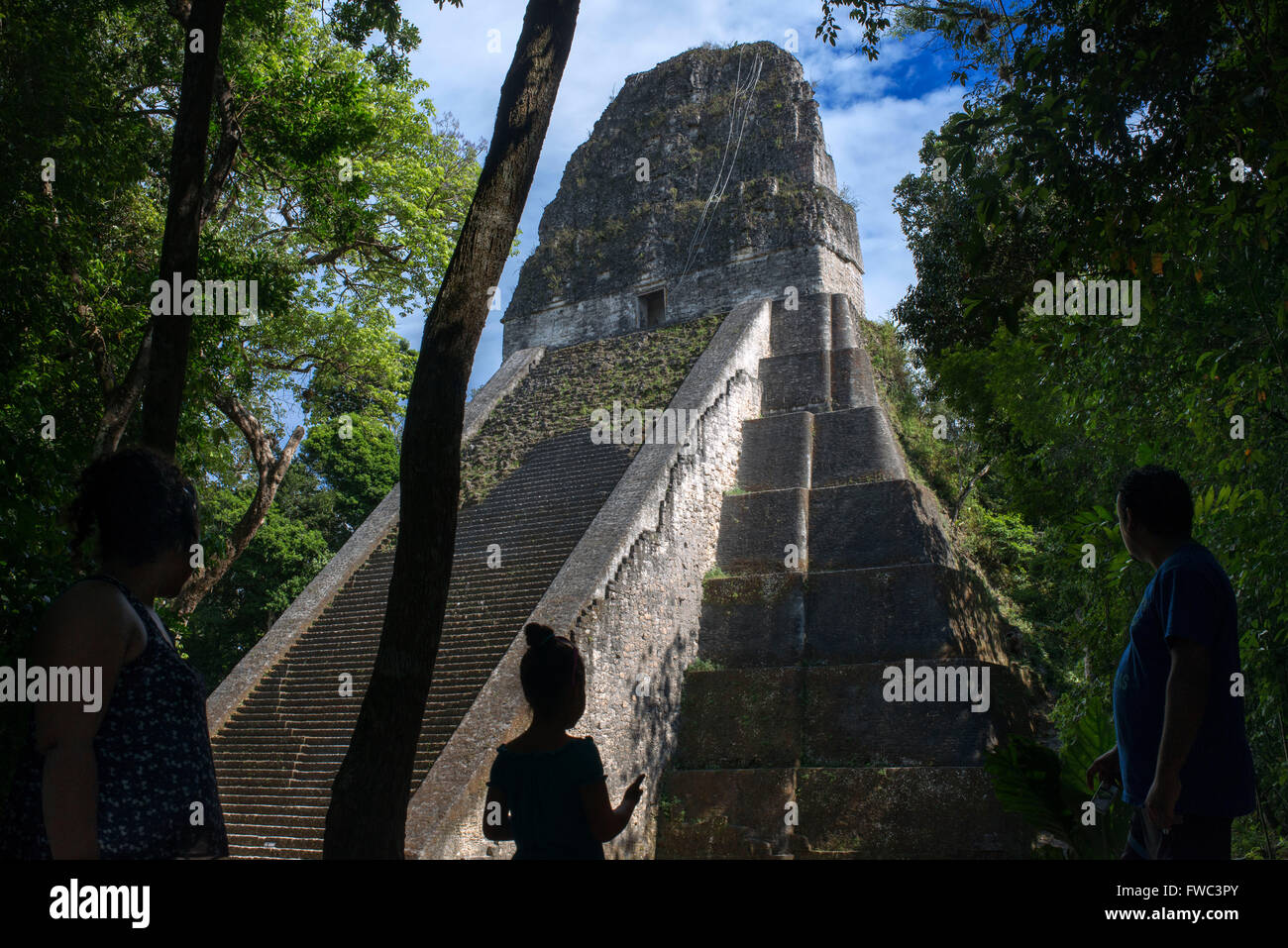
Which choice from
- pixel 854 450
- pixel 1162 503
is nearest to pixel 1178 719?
pixel 1162 503

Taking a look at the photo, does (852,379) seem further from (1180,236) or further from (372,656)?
(1180,236)

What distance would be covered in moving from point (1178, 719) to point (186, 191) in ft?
17.0

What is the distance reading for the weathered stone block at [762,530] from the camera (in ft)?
42.2

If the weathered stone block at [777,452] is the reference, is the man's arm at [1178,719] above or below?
below

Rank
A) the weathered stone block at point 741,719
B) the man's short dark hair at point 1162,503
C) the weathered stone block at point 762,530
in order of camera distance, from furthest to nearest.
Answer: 1. the weathered stone block at point 762,530
2. the weathered stone block at point 741,719
3. the man's short dark hair at point 1162,503

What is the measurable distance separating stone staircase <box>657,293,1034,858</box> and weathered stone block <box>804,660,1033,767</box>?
0.06 feet

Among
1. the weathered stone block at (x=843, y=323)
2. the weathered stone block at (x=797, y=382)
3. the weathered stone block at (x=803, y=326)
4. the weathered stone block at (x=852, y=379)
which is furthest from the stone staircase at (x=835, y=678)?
the weathered stone block at (x=803, y=326)

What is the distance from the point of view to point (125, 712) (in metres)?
2.03

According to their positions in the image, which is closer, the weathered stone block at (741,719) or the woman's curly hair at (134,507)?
the woman's curly hair at (134,507)

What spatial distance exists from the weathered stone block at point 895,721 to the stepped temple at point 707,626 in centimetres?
3

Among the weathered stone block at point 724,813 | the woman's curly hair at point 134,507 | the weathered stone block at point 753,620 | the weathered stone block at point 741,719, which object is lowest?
the weathered stone block at point 724,813

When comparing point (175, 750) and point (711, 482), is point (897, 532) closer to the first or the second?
point (711, 482)

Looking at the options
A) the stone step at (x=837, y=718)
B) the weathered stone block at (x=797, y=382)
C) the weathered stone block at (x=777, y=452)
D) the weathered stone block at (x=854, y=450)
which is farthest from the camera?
the weathered stone block at (x=797, y=382)

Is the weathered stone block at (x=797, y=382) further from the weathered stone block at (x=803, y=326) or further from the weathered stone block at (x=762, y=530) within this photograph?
the weathered stone block at (x=762, y=530)
